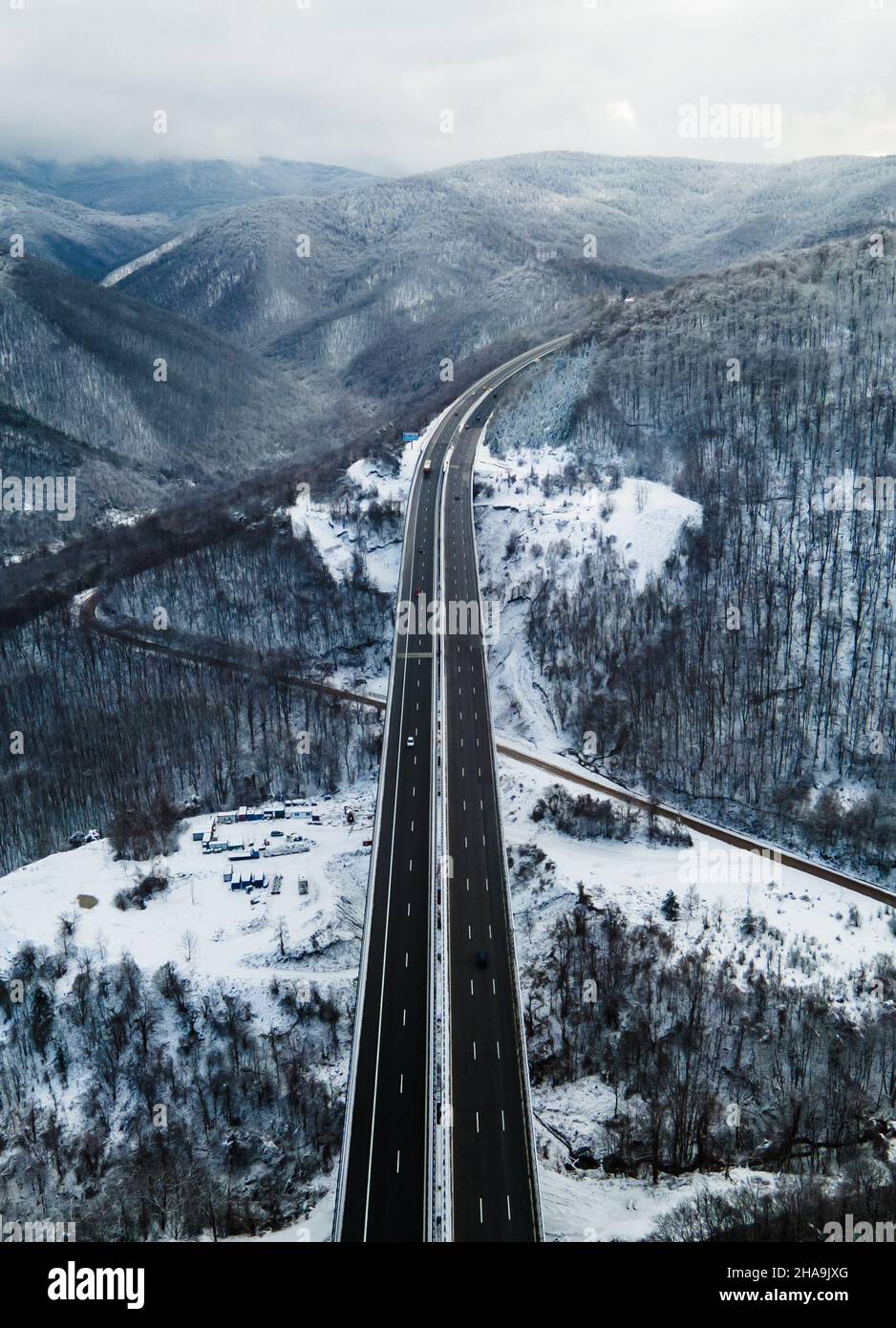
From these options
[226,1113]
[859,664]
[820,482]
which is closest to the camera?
[226,1113]

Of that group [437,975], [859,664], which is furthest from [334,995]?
[859,664]

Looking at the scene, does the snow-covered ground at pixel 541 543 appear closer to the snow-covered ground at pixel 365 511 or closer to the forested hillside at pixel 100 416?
the snow-covered ground at pixel 365 511

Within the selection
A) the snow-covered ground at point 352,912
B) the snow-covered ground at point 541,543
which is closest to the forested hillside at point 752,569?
the snow-covered ground at point 541,543

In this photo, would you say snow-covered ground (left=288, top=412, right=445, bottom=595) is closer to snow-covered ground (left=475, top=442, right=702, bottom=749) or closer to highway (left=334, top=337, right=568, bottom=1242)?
snow-covered ground (left=475, top=442, right=702, bottom=749)

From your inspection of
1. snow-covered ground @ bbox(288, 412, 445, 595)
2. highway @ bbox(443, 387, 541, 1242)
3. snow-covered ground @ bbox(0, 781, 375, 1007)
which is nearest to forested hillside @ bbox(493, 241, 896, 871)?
snow-covered ground @ bbox(288, 412, 445, 595)

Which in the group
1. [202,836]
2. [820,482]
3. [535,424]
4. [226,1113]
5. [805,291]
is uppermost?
[805,291]

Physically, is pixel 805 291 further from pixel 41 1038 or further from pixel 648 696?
pixel 41 1038

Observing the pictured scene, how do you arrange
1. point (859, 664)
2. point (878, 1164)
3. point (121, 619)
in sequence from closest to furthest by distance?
point (878, 1164) < point (859, 664) < point (121, 619)
